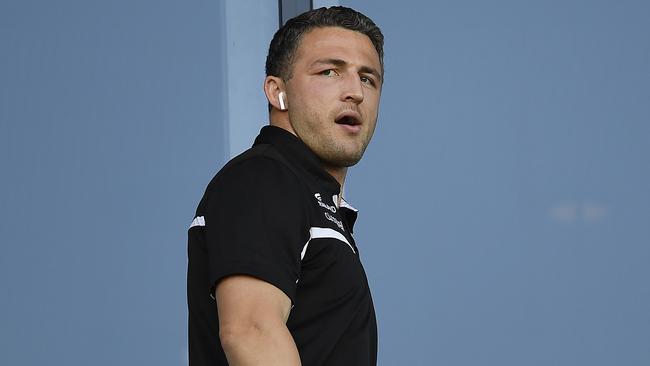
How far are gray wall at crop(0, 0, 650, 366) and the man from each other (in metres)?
0.93

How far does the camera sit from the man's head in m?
1.29

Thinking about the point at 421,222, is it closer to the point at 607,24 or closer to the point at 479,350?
the point at 479,350

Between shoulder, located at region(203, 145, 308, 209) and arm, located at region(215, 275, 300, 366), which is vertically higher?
shoulder, located at region(203, 145, 308, 209)

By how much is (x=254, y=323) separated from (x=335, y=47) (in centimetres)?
51

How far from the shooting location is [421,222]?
7.62ft

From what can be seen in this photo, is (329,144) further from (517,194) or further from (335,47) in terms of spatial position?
(517,194)

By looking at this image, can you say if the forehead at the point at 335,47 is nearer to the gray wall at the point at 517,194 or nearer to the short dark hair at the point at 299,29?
the short dark hair at the point at 299,29

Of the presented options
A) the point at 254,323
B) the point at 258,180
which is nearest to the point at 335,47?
the point at 258,180

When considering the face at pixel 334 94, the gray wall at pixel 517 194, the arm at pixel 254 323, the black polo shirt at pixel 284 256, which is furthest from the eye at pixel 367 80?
the gray wall at pixel 517 194

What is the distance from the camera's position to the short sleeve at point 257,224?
1.00 meters

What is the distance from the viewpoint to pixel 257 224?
3.35 ft

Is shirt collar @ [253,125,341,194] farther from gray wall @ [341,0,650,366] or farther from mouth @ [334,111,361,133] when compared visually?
gray wall @ [341,0,650,366]

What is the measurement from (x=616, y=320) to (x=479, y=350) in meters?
0.34

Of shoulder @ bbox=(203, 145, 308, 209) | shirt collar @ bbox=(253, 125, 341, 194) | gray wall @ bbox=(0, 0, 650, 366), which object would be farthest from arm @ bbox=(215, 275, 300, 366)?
gray wall @ bbox=(0, 0, 650, 366)
